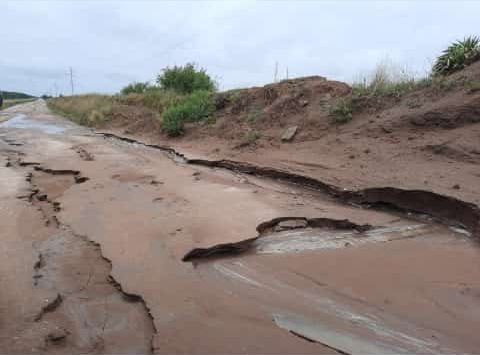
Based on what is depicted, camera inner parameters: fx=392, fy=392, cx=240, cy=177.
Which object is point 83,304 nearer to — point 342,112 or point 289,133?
point 289,133

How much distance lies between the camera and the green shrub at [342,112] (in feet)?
26.5

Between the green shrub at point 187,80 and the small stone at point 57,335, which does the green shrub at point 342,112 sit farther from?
the green shrub at point 187,80

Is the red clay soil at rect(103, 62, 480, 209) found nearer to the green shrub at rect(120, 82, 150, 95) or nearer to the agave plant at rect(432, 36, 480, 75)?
the agave plant at rect(432, 36, 480, 75)

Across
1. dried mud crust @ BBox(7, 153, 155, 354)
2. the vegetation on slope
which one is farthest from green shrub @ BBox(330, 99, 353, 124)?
dried mud crust @ BBox(7, 153, 155, 354)

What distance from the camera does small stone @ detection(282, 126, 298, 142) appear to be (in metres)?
8.30

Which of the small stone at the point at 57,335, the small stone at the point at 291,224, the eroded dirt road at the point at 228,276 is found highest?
the small stone at the point at 291,224

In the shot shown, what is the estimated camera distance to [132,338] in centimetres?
211

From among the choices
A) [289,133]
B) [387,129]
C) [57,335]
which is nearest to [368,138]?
[387,129]

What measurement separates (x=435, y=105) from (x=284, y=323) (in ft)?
19.5

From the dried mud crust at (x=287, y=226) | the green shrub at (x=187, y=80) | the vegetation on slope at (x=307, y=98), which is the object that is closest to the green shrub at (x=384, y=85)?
the vegetation on slope at (x=307, y=98)

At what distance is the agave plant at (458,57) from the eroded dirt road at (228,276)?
5155 millimetres

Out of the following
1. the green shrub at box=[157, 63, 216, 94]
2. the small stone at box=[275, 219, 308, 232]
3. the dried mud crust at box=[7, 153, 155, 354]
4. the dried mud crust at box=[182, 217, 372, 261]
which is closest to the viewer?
the dried mud crust at box=[7, 153, 155, 354]

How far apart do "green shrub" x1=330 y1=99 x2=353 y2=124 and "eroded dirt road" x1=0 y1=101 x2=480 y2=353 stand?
3.65 meters

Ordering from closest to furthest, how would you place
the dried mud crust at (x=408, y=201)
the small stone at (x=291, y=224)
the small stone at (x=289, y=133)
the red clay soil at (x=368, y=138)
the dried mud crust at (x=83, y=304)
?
the dried mud crust at (x=83, y=304) → the small stone at (x=291, y=224) → the dried mud crust at (x=408, y=201) → the red clay soil at (x=368, y=138) → the small stone at (x=289, y=133)
